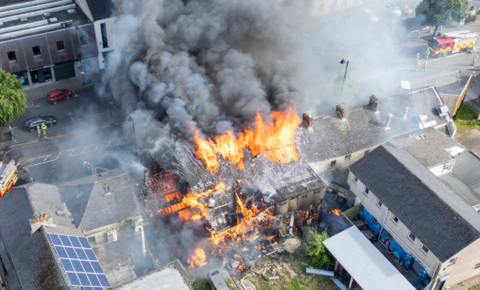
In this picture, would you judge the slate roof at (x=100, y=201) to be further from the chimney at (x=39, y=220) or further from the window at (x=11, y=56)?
the window at (x=11, y=56)

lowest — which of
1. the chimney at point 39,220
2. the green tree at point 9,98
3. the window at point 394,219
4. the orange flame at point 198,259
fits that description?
the window at point 394,219

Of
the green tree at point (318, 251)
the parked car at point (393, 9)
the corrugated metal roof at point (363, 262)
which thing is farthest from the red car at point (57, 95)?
the parked car at point (393, 9)

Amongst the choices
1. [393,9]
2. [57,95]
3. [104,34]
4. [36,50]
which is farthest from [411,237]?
[393,9]

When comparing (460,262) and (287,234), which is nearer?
(460,262)

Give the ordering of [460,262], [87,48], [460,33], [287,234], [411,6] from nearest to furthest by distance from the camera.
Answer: [460,262], [287,234], [87,48], [460,33], [411,6]

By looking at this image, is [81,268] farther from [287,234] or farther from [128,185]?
[287,234]

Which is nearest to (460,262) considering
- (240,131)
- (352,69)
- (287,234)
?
(287,234)

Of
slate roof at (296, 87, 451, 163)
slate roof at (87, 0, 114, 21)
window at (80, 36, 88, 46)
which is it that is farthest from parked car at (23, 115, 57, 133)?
slate roof at (296, 87, 451, 163)
